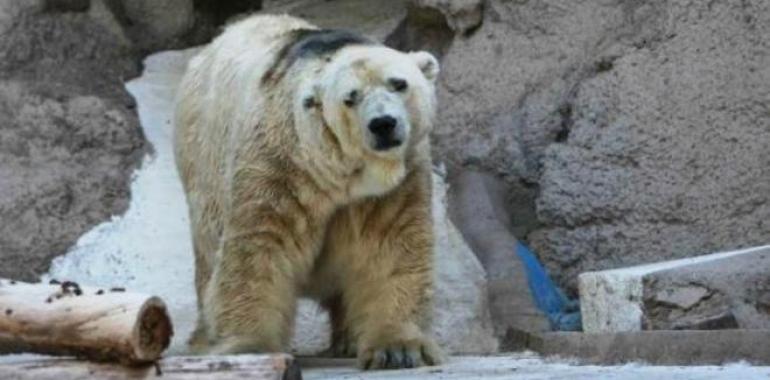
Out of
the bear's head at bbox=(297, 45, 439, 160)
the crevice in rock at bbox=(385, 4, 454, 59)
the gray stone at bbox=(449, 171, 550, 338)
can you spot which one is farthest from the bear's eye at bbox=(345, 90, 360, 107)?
the crevice in rock at bbox=(385, 4, 454, 59)

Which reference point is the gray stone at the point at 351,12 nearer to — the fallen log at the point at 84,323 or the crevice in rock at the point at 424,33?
the crevice in rock at the point at 424,33

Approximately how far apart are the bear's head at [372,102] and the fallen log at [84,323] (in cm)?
146

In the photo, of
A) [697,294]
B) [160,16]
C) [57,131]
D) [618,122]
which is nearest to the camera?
[697,294]

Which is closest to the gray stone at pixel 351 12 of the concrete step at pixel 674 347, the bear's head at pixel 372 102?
the bear's head at pixel 372 102

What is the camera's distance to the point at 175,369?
3.69 m

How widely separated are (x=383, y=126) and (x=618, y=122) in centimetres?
230

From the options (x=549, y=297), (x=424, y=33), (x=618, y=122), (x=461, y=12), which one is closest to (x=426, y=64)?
(x=618, y=122)

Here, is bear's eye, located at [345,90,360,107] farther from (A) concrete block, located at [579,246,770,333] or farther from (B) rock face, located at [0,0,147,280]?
(B) rock face, located at [0,0,147,280]

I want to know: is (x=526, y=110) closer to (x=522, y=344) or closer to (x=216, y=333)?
(x=522, y=344)

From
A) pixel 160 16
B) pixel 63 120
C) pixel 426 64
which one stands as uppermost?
pixel 160 16

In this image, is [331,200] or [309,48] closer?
[331,200]

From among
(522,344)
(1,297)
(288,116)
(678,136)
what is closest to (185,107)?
(288,116)

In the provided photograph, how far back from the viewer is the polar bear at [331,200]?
5184 mm

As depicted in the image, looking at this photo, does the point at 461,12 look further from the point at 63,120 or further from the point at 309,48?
the point at 309,48
